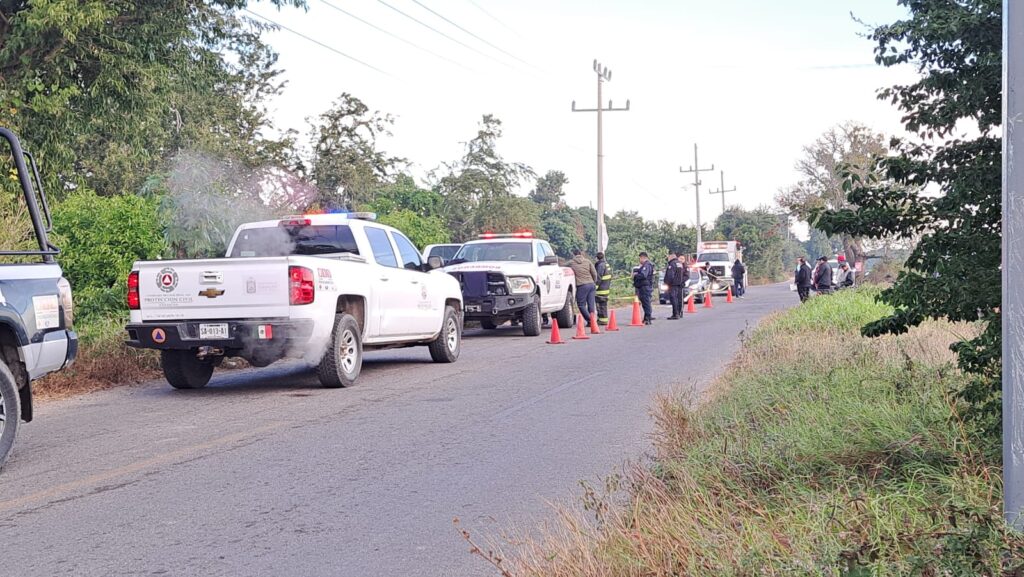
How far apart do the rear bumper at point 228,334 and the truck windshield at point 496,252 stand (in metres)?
10.3

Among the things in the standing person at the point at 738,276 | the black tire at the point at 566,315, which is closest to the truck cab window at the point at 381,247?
the black tire at the point at 566,315

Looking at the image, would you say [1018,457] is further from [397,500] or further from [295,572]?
Answer: [397,500]

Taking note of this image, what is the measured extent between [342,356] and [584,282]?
470 inches

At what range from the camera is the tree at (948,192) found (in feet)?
18.2

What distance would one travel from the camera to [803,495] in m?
4.72

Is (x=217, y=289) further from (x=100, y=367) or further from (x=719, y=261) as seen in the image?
(x=719, y=261)

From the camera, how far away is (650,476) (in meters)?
5.52

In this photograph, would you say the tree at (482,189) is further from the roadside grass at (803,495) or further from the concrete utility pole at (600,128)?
the roadside grass at (803,495)

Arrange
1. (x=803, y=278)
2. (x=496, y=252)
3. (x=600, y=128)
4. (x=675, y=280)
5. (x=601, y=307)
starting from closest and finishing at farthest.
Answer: (x=496, y=252)
(x=675, y=280)
(x=601, y=307)
(x=803, y=278)
(x=600, y=128)

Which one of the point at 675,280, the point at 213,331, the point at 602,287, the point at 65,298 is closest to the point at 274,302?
the point at 213,331

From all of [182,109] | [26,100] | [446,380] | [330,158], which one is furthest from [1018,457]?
[182,109]

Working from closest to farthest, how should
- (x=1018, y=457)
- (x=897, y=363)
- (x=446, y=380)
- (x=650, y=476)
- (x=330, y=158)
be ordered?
(x=1018, y=457) → (x=650, y=476) → (x=897, y=363) → (x=446, y=380) → (x=330, y=158)

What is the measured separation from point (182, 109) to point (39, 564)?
31823 mm

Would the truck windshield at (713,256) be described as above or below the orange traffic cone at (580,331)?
above
